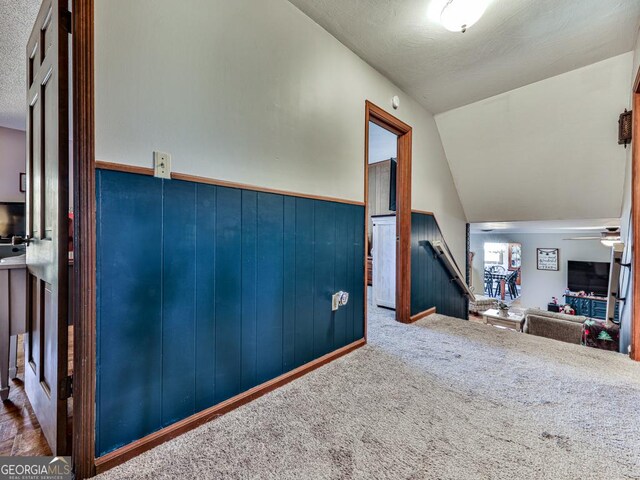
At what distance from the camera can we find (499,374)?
1.89 m

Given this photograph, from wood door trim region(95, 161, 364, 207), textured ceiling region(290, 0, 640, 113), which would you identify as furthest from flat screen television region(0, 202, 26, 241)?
textured ceiling region(290, 0, 640, 113)

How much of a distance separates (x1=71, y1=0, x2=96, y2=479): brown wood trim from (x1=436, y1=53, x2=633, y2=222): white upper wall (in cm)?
355

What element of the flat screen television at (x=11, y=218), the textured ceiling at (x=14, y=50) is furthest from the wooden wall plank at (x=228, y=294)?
the flat screen television at (x=11, y=218)

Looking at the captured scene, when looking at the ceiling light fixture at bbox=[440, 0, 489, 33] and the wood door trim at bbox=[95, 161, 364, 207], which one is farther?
the ceiling light fixture at bbox=[440, 0, 489, 33]

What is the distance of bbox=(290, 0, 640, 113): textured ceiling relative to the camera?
183 centimetres

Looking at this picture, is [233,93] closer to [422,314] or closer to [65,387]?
[65,387]

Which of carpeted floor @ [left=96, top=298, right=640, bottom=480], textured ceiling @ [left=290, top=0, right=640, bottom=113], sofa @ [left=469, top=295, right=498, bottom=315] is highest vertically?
textured ceiling @ [left=290, top=0, right=640, bottom=113]

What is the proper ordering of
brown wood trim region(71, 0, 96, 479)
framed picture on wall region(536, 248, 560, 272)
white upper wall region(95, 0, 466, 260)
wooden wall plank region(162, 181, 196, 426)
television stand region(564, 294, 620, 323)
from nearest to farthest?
brown wood trim region(71, 0, 96, 479)
white upper wall region(95, 0, 466, 260)
wooden wall plank region(162, 181, 196, 426)
television stand region(564, 294, 620, 323)
framed picture on wall region(536, 248, 560, 272)

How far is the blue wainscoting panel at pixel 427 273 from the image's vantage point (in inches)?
122

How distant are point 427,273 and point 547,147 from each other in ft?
6.42

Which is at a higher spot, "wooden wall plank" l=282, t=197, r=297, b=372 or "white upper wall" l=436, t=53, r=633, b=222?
"white upper wall" l=436, t=53, r=633, b=222

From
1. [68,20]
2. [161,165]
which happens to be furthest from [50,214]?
[68,20]

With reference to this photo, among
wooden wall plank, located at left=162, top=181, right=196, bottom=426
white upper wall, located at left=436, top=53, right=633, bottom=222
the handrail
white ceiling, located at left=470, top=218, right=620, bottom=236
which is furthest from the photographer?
white ceiling, located at left=470, top=218, right=620, bottom=236

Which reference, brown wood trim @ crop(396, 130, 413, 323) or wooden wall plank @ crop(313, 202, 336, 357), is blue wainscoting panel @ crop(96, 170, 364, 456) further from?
brown wood trim @ crop(396, 130, 413, 323)
